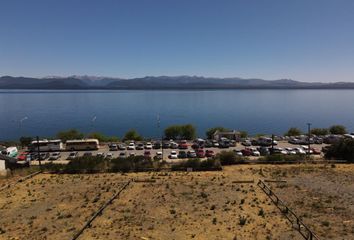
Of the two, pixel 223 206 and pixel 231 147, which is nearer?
pixel 223 206

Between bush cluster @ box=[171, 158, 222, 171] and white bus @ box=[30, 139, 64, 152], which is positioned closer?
bush cluster @ box=[171, 158, 222, 171]

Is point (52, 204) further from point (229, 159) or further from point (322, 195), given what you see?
point (229, 159)

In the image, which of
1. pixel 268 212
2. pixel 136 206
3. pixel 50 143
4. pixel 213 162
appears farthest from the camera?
Result: pixel 50 143

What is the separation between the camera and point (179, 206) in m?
17.6

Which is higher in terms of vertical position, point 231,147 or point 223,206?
point 223,206

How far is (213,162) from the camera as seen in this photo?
2877 cm

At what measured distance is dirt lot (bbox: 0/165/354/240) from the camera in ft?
46.3

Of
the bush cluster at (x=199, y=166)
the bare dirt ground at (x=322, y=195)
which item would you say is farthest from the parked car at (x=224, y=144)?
the bare dirt ground at (x=322, y=195)

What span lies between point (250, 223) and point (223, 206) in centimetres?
265

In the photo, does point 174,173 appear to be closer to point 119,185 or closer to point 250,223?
point 119,185

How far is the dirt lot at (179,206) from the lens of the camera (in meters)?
14.1

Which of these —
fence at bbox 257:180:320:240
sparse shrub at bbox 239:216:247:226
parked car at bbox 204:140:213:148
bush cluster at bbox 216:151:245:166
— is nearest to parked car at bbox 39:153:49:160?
parked car at bbox 204:140:213:148

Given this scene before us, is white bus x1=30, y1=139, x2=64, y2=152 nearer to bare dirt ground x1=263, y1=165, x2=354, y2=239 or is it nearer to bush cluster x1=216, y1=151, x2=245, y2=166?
bush cluster x1=216, y1=151, x2=245, y2=166

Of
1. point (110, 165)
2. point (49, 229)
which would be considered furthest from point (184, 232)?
point (110, 165)
